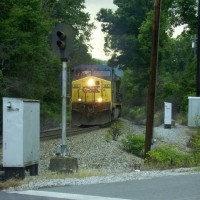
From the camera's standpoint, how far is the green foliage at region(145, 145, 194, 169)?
16938 mm

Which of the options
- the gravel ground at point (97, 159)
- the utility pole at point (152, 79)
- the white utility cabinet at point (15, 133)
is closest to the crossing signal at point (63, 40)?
the white utility cabinet at point (15, 133)

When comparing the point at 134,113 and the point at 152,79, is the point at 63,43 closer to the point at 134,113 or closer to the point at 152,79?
the point at 152,79

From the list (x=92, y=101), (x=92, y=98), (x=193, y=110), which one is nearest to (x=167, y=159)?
(x=193, y=110)

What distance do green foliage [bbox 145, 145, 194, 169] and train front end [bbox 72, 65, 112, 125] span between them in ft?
53.7

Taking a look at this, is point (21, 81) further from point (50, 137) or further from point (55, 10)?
point (55, 10)

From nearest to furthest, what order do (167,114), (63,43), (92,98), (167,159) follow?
1. (63,43)
2. (167,159)
3. (92,98)
4. (167,114)

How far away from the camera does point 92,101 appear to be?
35.4m

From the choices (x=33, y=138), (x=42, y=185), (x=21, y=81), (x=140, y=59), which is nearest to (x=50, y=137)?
(x=21, y=81)

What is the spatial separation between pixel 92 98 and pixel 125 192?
25312mm

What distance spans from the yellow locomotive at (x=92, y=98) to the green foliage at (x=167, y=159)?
53.7 feet

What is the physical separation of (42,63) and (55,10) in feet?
59.8

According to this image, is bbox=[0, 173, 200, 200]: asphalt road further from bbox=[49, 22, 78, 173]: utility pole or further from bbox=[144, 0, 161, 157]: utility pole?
bbox=[144, 0, 161, 157]: utility pole

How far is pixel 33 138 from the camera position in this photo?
14.2 m

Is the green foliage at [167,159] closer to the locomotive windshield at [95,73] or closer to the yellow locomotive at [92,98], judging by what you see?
the yellow locomotive at [92,98]
